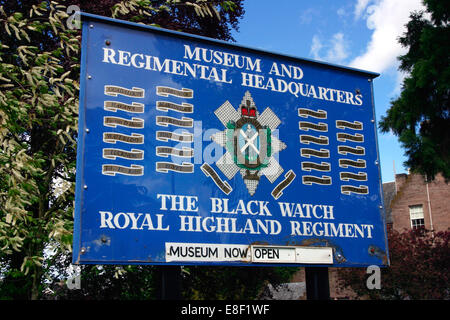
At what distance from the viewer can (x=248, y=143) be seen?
5.04 meters

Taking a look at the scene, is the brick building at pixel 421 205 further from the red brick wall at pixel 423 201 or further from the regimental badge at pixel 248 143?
the regimental badge at pixel 248 143

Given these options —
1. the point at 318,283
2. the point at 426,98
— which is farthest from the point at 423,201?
the point at 318,283

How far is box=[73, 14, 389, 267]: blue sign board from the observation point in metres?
4.38

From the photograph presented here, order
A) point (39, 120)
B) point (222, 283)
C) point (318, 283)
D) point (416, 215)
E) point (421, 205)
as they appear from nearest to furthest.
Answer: point (318, 283) → point (39, 120) → point (222, 283) → point (421, 205) → point (416, 215)

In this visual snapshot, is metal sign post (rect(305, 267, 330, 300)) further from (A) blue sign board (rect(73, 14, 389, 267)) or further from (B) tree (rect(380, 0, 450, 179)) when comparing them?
(B) tree (rect(380, 0, 450, 179))

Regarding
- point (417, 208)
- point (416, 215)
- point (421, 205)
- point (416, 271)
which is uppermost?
point (421, 205)

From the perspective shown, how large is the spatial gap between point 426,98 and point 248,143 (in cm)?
1715

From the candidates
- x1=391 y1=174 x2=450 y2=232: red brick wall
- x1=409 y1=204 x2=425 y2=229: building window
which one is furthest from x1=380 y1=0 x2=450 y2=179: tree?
x1=409 y1=204 x2=425 y2=229: building window

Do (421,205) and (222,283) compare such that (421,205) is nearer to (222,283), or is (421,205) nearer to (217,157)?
(222,283)

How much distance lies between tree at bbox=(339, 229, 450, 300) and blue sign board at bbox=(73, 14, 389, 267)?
18.5m

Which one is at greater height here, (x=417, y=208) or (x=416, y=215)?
(x=417, y=208)

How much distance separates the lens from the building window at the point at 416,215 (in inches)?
1508

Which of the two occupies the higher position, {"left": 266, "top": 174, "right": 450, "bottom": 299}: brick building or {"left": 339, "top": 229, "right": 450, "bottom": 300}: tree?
{"left": 266, "top": 174, "right": 450, "bottom": 299}: brick building
